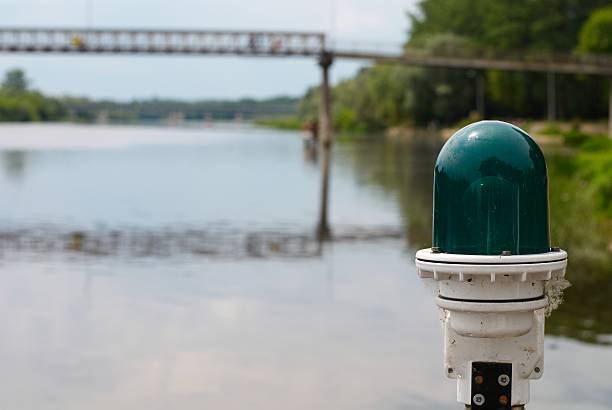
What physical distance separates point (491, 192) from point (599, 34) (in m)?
87.8

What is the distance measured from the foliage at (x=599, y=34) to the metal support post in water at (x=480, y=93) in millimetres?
18935

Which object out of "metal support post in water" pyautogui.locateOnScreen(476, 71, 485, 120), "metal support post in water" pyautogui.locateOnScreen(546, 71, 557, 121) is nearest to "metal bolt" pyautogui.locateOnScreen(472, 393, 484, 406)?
"metal support post in water" pyautogui.locateOnScreen(546, 71, 557, 121)

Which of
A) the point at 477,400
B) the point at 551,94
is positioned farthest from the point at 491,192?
the point at 551,94

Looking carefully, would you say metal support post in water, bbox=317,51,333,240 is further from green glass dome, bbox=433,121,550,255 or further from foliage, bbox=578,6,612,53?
green glass dome, bbox=433,121,550,255

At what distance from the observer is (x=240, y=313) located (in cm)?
1448

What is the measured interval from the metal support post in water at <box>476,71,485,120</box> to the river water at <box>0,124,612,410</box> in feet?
256

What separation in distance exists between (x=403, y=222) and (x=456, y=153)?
22.9 metres

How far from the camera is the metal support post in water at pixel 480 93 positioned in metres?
108

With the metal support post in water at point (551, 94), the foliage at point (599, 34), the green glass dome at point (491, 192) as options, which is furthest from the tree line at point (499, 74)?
the green glass dome at point (491, 192)

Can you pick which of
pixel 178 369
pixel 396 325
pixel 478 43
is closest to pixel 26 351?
pixel 178 369

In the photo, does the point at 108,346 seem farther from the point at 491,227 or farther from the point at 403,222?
the point at 403,222

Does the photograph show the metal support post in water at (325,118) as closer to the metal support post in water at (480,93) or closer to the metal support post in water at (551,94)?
the metal support post in water at (551,94)

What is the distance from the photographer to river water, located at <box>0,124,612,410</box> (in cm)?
1039

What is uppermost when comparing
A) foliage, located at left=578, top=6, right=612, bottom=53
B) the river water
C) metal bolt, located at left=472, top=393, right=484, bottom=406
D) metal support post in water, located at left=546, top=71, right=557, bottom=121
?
foliage, located at left=578, top=6, right=612, bottom=53
